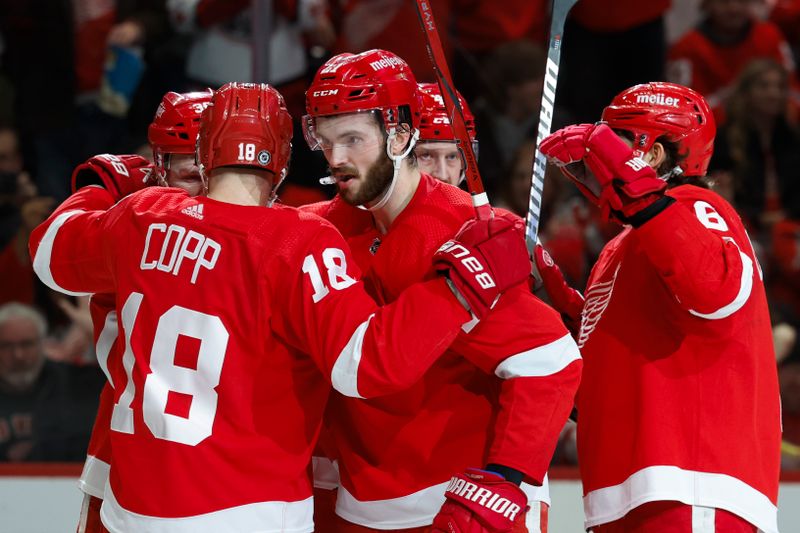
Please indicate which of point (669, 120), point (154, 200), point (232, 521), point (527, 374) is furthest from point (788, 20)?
point (232, 521)

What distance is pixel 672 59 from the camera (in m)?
4.71

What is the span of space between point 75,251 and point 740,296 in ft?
4.25

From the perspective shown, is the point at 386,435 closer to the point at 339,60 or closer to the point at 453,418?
the point at 453,418

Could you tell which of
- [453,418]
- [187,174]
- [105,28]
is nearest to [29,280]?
[105,28]

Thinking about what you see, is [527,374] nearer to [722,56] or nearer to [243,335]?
[243,335]

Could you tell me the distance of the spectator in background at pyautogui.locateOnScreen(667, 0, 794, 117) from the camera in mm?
4746

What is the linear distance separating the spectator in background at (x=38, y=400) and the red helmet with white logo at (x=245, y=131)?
2267mm

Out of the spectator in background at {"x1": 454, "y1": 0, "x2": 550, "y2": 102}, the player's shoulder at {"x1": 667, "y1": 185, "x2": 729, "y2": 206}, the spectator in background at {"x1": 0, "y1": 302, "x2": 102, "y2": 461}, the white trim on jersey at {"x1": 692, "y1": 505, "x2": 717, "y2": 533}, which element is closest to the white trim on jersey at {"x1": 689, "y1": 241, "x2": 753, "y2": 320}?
the player's shoulder at {"x1": 667, "y1": 185, "x2": 729, "y2": 206}

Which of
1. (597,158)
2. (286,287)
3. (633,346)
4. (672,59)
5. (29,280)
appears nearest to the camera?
(286,287)

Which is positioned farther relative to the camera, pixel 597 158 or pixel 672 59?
pixel 672 59

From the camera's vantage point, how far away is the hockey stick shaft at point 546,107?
2283 mm

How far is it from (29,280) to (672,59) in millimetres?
2759

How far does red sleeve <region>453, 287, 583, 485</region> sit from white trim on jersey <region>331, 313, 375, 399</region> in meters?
0.24

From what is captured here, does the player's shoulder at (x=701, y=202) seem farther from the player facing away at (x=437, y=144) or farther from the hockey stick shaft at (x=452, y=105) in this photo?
the player facing away at (x=437, y=144)
